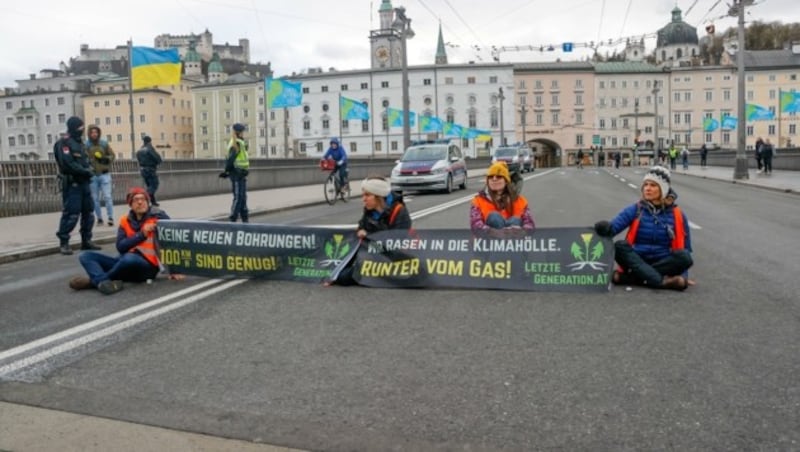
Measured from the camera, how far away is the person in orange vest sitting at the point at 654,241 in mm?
7086

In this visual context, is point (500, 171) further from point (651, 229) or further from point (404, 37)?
point (404, 37)

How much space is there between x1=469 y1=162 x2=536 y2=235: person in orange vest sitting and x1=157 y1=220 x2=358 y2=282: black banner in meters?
1.42

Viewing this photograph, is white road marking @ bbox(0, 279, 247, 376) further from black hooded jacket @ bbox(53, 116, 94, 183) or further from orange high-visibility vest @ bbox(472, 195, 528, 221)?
black hooded jacket @ bbox(53, 116, 94, 183)

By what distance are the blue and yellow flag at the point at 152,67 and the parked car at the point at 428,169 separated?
7.89 meters

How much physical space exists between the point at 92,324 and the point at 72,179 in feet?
18.2

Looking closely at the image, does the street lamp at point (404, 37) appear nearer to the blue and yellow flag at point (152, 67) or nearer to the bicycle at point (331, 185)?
the bicycle at point (331, 185)

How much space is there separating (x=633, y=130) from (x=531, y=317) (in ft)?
419

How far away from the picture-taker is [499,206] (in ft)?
26.0

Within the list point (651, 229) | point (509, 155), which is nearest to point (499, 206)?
point (651, 229)

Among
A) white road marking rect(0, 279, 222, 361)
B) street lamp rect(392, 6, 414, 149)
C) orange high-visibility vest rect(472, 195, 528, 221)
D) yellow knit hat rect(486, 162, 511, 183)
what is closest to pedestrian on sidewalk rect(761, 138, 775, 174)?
street lamp rect(392, 6, 414, 149)

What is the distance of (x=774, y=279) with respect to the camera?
24.9 feet

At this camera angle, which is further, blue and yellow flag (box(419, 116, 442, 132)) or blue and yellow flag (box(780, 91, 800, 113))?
blue and yellow flag (box(419, 116, 442, 132))

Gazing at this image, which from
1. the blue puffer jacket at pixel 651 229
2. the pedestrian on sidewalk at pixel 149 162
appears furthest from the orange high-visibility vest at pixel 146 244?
the pedestrian on sidewalk at pixel 149 162

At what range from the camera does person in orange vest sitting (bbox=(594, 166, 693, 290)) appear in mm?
7086
